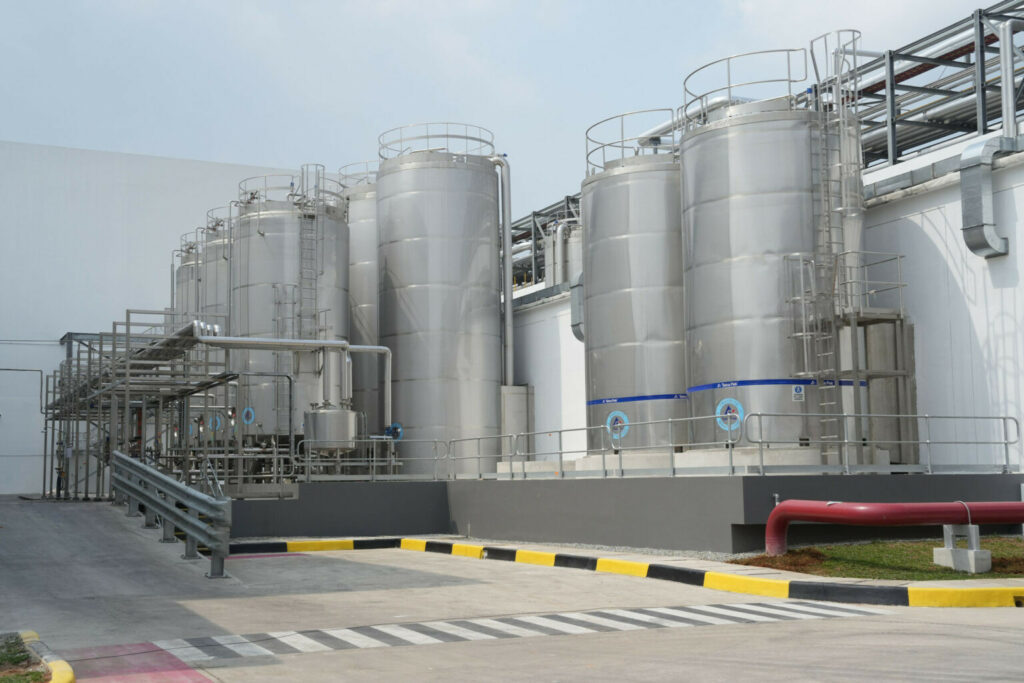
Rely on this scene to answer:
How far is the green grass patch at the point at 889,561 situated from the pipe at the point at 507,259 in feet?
53.8

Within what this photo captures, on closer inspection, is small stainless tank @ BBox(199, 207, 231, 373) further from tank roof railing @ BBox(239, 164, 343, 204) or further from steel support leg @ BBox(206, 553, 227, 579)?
steel support leg @ BBox(206, 553, 227, 579)

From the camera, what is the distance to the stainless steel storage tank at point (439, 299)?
3072 centimetres

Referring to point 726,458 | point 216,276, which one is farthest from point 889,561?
point 216,276

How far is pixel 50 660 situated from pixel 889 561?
1102 cm

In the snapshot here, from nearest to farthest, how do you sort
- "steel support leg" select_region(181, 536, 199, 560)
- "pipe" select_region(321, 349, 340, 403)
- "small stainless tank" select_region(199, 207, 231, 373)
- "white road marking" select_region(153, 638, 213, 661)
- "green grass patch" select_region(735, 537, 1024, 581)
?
"white road marking" select_region(153, 638, 213, 661), "green grass patch" select_region(735, 537, 1024, 581), "steel support leg" select_region(181, 536, 199, 560), "pipe" select_region(321, 349, 340, 403), "small stainless tank" select_region(199, 207, 231, 373)

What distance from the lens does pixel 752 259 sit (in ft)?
68.1

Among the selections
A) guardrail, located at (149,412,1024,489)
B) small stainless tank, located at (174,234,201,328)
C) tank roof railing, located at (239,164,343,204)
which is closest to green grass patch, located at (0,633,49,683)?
guardrail, located at (149,412,1024,489)

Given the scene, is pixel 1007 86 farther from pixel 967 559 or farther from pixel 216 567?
pixel 216 567

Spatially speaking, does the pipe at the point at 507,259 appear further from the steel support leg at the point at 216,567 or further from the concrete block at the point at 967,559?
the concrete block at the point at 967,559

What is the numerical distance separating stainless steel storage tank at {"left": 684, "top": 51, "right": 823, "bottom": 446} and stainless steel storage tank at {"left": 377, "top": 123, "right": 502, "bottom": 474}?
10.4 m

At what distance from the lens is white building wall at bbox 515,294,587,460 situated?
3053cm

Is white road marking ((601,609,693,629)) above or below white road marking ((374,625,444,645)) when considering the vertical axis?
below

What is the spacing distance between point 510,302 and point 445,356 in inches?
119

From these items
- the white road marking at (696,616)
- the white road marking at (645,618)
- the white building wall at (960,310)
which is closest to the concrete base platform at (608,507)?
the white building wall at (960,310)
